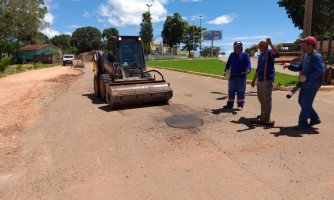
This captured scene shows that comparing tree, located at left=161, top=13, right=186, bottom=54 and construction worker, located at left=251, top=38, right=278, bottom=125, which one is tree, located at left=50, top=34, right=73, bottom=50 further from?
construction worker, located at left=251, top=38, right=278, bottom=125

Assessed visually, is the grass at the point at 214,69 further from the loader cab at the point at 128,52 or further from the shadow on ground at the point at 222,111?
the loader cab at the point at 128,52

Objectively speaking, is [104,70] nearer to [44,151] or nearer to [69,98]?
[69,98]

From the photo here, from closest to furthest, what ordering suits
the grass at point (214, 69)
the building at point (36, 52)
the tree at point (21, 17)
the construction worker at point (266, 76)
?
1. the construction worker at point (266, 76)
2. the grass at point (214, 69)
3. the tree at point (21, 17)
4. the building at point (36, 52)

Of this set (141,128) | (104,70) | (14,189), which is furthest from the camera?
(104,70)

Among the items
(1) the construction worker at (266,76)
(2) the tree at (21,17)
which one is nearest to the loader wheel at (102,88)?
(1) the construction worker at (266,76)

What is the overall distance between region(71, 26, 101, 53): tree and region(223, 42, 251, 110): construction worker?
320 ft

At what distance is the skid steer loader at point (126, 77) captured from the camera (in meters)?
9.52

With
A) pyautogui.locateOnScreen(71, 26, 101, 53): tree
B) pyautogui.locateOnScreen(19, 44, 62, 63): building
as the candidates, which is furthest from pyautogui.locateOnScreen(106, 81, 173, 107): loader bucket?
pyautogui.locateOnScreen(71, 26, 101, 53): tree

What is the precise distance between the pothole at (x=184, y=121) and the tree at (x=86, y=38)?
97982 mm

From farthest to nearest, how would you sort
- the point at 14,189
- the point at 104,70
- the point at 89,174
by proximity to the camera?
the point at 104,70 → the point at 89,174 → the point at 14,189

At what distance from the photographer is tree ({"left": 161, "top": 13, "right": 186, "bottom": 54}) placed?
71.2 metres

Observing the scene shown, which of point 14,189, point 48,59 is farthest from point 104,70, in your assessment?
point 48,59

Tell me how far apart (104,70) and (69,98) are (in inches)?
70.9

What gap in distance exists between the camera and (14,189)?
14.4 ft
